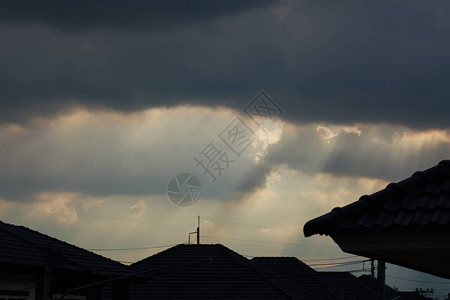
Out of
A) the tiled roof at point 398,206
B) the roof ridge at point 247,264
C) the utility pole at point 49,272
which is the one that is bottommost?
the utility pole at point 49,272

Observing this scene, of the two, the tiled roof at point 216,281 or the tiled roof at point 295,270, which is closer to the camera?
the tiled roof at point 216,281

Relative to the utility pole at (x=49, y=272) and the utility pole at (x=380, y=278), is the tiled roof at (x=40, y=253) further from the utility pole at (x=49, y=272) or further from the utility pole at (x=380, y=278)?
the utility pole at (x=380, y=278)

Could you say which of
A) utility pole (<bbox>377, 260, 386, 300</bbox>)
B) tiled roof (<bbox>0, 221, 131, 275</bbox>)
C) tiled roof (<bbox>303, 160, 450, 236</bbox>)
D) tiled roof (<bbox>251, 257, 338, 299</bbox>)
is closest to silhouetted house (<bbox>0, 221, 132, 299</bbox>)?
tiled roof (<bbox>0, 221, 131, 275</bbox>)

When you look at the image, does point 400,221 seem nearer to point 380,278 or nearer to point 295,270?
point 380,278

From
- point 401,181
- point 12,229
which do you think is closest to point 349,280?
point 12,229

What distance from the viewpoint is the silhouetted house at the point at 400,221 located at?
20.9 feet

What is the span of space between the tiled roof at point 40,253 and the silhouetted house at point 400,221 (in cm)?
1000

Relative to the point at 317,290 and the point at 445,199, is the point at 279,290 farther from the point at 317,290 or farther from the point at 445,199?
the point at 445,199

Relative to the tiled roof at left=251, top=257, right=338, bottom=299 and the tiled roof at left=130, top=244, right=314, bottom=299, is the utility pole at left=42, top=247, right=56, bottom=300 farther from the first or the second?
the tiled roof at left=251, top=257, right=338, bottom=299

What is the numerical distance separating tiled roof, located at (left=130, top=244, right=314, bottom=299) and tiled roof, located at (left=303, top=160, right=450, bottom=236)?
102 feet

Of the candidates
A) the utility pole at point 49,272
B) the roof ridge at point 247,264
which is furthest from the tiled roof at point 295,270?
the utility pole at point 49,272

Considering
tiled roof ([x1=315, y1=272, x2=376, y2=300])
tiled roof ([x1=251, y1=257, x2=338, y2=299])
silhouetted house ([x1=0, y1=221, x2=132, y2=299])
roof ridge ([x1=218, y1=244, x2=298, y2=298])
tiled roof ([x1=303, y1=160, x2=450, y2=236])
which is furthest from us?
tiled roof ([x1=315, y1=272, x2=376, y2=300])

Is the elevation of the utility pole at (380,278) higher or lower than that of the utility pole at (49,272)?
higher

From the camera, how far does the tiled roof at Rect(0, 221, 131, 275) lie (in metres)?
18.5
